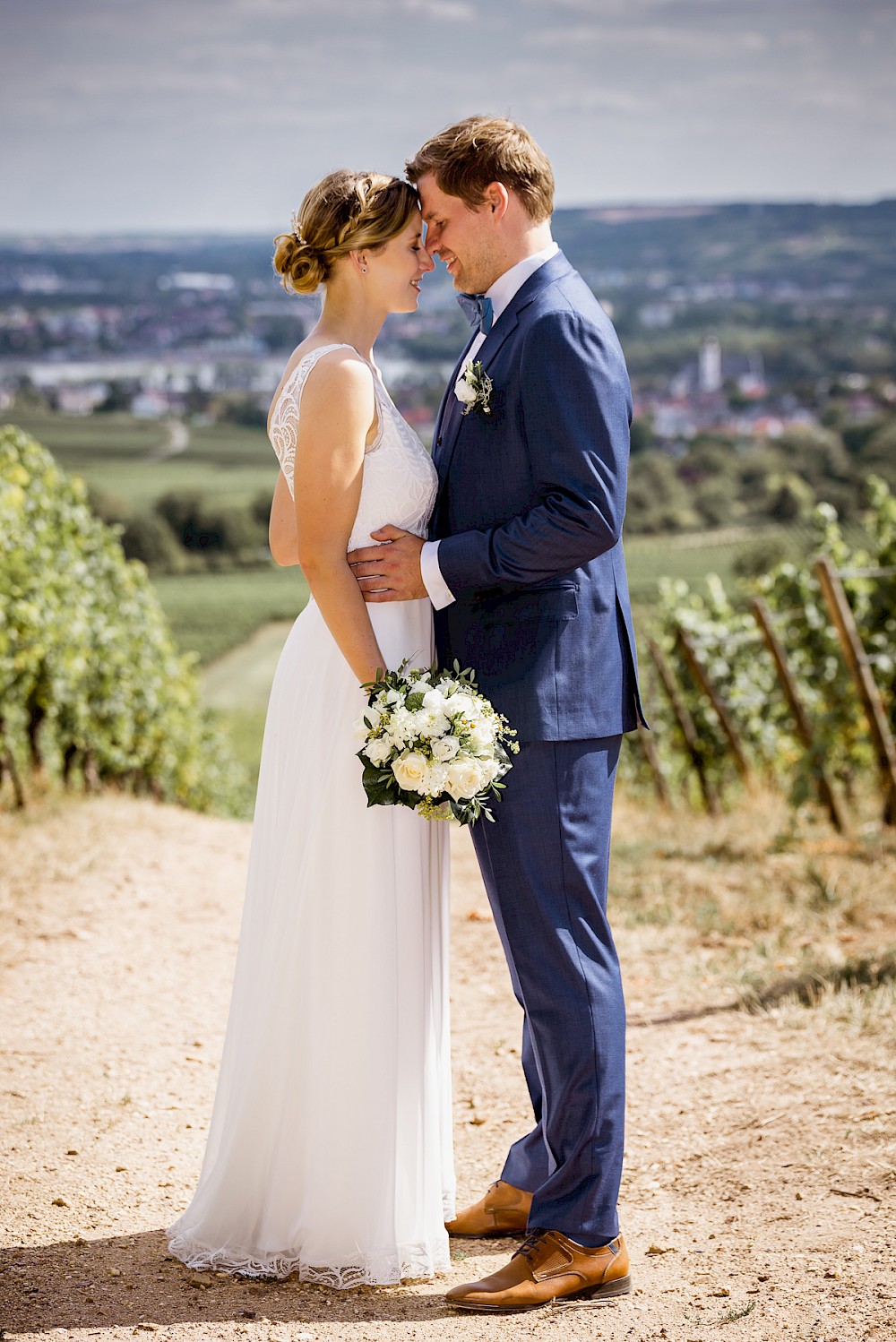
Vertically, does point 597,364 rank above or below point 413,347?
below

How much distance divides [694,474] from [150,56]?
48.8 meters

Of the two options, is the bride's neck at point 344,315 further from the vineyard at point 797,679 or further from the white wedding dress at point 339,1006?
the vineyard at point 797,679

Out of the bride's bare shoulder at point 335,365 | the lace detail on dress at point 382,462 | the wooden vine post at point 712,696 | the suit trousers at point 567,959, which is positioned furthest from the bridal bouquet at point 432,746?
the wooden vine post at point 712,696

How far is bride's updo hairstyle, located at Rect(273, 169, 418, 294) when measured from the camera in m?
2.63

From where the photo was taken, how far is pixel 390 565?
2678mm

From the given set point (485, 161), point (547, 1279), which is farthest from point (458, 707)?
point (547, 1279)

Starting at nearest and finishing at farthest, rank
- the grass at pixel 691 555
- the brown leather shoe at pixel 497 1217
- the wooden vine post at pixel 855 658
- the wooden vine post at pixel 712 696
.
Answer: the brown leather shoe at pixel 497 1217, the wooden vine post at pixel 855 658, the wooden vine post at pixel 712 696, the grass at pixel 691 555

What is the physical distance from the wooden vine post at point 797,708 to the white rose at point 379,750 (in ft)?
18.3

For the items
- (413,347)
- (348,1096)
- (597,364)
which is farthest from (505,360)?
(413,347)

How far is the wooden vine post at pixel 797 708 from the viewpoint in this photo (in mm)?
7707

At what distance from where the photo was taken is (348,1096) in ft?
9.04

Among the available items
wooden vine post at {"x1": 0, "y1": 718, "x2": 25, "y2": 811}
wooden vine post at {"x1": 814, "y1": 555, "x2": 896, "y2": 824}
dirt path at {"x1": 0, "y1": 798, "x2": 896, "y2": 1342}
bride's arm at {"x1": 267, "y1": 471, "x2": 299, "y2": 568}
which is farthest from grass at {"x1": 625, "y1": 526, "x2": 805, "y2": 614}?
bride's arm at {"x1": 267, "y1": 471, "x2": 299, "y2": 568}

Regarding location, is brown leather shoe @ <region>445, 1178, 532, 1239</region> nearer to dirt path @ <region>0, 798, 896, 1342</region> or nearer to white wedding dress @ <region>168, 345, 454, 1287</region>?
dirt path @ <region>0, 798, 896, 1342</region>

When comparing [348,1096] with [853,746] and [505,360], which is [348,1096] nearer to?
[505,360]
